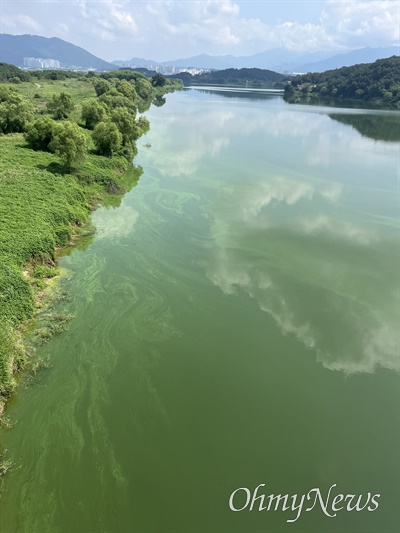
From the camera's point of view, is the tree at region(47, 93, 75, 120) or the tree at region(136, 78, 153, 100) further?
the tree at region(136, 78, 153, 100)

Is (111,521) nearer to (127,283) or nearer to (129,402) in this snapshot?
(129,402)

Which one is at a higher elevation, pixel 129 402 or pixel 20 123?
pixel 20 123

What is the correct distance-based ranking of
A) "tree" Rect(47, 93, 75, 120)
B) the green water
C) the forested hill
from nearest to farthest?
the green water → "tree" Rect(47, 93, 75, 120) → the forested hill

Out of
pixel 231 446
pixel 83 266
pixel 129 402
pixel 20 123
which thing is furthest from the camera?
pixel 20 123

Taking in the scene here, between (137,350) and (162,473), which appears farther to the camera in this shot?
(137,350)

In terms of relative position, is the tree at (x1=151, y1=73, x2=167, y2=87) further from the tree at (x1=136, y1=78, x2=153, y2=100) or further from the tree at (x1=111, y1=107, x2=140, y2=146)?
the tree at (x1=111, y1=107, x2=140, y2=146)

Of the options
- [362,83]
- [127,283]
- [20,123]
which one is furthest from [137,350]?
[362,83]

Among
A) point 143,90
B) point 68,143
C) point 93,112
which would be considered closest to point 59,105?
point 93,112

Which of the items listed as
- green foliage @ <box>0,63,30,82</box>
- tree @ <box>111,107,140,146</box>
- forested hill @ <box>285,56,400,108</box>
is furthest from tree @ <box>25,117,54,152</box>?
forested hill @ <box>285,56,400,108</box>
